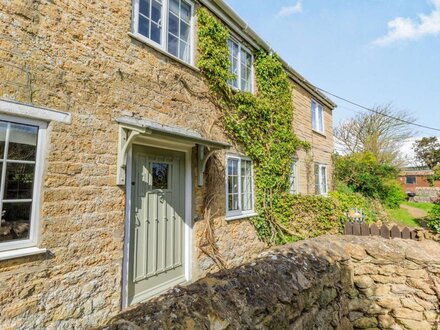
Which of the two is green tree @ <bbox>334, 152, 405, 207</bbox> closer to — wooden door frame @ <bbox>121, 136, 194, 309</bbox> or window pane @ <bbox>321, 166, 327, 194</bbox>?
window pane @ <bbox>321, 166, 327, 194</bbox>

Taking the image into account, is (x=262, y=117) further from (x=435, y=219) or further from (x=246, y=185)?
(x=435, y=219)

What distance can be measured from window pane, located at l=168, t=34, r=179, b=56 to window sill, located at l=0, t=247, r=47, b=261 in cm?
459

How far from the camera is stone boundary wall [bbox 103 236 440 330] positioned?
170 centimetres

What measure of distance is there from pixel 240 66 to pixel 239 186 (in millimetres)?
3787

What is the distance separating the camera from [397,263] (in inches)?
154

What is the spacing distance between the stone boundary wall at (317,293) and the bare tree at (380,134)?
26188mm

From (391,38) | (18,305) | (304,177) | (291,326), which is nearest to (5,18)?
(18,305)

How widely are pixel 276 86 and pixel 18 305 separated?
877cm

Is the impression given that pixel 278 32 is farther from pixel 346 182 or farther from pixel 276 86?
pixel 346 182

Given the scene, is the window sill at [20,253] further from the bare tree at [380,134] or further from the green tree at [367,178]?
the bare tree at [380,134]

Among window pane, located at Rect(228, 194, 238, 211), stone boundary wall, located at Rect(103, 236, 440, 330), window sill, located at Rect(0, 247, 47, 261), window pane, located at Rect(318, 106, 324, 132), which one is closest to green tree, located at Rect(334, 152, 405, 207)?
window pane, located at Rect(318, 106, 324, 132)

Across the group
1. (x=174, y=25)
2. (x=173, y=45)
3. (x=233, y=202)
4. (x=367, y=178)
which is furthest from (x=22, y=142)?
(x=367, y=178)

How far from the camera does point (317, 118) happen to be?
12.7 meters

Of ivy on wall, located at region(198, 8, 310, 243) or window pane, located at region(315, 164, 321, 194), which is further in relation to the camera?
window pane, located at region(315, 164, 321, 194)
